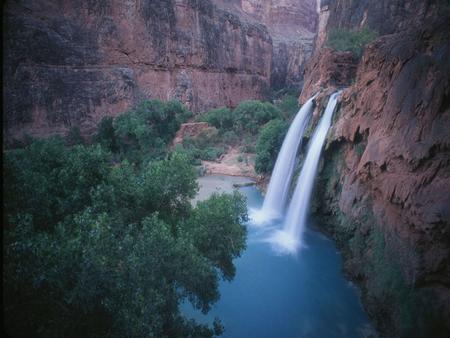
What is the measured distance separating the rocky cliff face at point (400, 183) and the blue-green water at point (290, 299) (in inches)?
24.1

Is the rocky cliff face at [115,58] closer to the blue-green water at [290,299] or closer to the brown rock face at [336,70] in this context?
the brown rock face at [336,70]

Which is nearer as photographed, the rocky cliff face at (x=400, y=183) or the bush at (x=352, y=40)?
the rocky cliff face at (x=400, y=183)

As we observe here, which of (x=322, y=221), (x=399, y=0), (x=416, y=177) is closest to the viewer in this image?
(x=416, y=177)

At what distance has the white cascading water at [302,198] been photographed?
13.7m

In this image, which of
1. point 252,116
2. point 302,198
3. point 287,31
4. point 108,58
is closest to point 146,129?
point 108,58

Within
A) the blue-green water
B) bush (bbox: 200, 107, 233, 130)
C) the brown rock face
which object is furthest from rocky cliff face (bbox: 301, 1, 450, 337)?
bush (bbox: 200, 107, 233, 130)

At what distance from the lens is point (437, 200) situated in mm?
6715

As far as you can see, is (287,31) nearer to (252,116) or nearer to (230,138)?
(252,116)

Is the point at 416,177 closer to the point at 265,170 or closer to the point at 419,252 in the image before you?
the point at 419,252

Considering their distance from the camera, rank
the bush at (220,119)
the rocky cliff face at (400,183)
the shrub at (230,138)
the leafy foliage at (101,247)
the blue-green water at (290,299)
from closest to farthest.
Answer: the leafy foliage at (101,247) → the rocky cliff face at (400,183) → the blue-green water at (290,299) → the shrub at (230,138) → the bush at (220,119)

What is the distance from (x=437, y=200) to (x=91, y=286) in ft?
23.7

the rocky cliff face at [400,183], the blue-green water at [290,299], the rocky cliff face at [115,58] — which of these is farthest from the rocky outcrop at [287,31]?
the blue-green water at [290,299]

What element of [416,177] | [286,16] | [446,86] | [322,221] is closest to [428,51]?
[446,86]

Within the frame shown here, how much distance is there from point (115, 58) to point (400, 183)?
2502 cm
